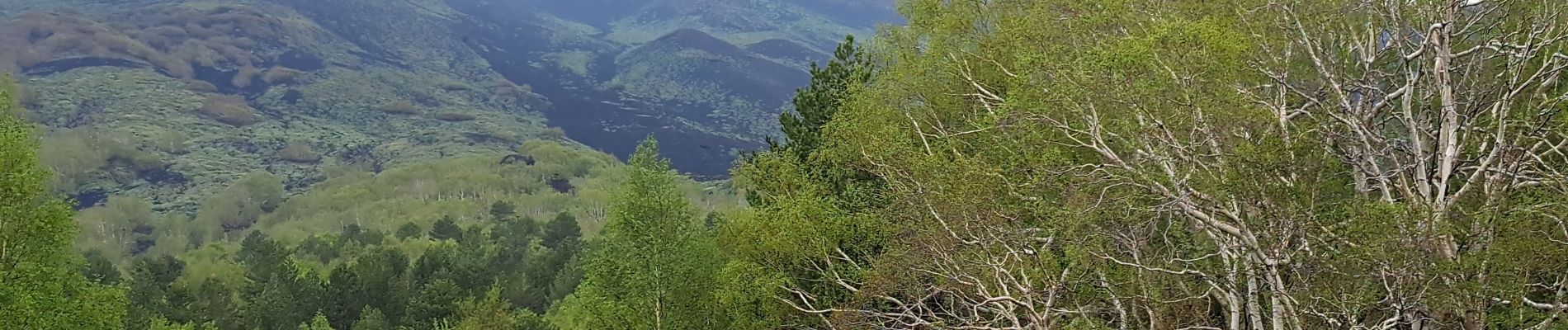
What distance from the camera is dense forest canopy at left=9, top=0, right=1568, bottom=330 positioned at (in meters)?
9.57

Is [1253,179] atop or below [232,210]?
atop

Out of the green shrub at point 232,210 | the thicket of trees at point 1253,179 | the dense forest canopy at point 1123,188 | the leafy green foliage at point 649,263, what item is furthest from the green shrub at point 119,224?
the thicket of trees at point 1253,179

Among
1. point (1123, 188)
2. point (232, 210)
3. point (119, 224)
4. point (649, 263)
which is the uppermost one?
point (1123, 188)

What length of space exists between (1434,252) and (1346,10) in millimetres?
4644

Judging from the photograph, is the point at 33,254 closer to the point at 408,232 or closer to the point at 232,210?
the point at 408,232

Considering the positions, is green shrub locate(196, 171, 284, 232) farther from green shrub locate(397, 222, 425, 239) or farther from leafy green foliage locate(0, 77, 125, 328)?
leafy green foliage locate(0, 77, 125, 328)

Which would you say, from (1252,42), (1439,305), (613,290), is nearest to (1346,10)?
(1252,42)

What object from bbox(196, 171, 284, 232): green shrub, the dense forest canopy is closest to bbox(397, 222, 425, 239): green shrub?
bbox(196, 171, 284, 232): green shrub

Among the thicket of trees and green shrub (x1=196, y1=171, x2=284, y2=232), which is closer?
the thicket of trees

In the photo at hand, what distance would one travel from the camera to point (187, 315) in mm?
49469

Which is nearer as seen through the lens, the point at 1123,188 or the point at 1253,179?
the point at 1253,179

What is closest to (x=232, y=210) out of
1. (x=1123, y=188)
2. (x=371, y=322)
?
(x=371, y=322)

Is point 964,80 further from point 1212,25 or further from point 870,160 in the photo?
point 1212,25

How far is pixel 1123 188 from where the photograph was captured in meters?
12.2
